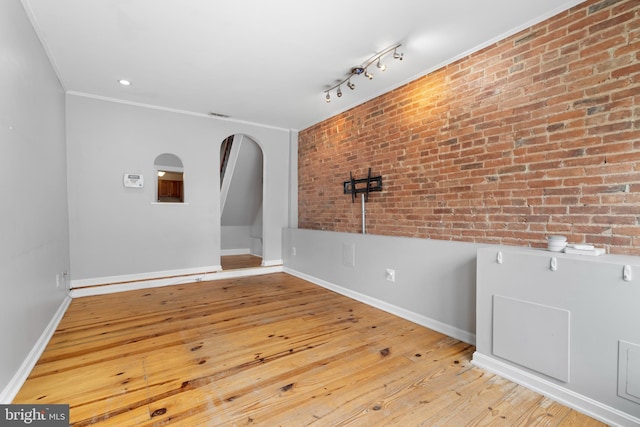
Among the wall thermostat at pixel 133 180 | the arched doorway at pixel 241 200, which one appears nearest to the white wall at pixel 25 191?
the wall thermostat at pixel 133 180

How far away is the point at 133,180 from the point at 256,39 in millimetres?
2891

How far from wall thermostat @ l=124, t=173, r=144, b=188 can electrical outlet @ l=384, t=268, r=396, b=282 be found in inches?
145

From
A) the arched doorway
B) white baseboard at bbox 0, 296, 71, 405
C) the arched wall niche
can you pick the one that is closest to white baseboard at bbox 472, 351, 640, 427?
white baseboard at bbox 0, 296, 71, 405

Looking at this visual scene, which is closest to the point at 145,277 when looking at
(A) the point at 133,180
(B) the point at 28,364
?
(A) the point at 133,180

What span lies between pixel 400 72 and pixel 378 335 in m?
2.75

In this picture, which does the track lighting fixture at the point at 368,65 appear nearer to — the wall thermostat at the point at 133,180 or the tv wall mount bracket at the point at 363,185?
the tv wall mount bracket at the point at 363,185

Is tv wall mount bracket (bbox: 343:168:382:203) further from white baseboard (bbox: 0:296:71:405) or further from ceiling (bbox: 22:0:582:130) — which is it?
white baseboard (bbox: 0:296:71:405)

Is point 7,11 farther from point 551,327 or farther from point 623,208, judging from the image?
point 623,208

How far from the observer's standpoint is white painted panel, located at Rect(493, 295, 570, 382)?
1809mm

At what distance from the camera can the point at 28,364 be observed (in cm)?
204

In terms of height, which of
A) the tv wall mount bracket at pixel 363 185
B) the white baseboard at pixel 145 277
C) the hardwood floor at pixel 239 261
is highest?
the tv wall mount bracket at pixel 363 185

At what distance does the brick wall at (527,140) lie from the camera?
6.30 feet

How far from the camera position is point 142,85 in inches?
143

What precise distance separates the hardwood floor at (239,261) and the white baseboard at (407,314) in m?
1.76
